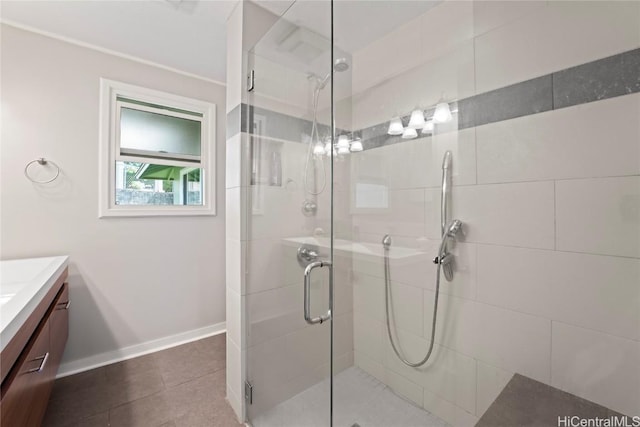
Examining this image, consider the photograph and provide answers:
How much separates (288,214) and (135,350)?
195 centimetres

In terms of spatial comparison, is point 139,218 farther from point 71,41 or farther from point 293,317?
point 293,317

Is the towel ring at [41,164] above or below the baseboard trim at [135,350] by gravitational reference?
above

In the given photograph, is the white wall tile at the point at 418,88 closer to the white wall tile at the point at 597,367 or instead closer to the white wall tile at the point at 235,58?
the white wall tile at the point at 235,58

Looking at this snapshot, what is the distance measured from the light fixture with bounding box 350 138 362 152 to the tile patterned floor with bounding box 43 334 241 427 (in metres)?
1.76

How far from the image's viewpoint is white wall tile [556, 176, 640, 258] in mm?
953

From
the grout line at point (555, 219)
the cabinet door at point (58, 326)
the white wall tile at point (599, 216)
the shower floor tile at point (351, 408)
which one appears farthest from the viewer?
the cabinet door at point (58, 326)

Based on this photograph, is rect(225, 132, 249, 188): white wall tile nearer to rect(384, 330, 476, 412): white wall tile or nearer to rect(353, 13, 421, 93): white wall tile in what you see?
rect(353, 13, 421, 93): white wall tile

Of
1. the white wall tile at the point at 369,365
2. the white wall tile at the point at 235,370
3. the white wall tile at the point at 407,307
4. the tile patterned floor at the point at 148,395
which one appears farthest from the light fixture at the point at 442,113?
the tile patterned floor at the point at 148,395

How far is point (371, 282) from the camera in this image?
5.72ft

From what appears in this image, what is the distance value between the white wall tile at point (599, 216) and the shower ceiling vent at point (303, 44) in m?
1.30

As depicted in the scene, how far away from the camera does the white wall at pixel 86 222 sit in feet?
6.08

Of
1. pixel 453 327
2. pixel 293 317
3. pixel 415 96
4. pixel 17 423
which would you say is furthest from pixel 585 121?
pixel 17 423

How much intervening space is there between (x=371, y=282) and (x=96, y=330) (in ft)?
7.19

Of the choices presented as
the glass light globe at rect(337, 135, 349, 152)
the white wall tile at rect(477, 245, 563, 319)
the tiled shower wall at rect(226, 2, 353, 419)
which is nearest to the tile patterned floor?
the tiled shower wall at rect(226, 2, 353, 419)
